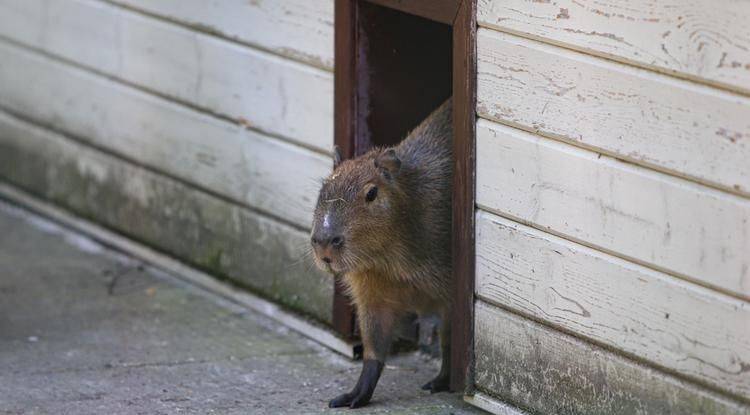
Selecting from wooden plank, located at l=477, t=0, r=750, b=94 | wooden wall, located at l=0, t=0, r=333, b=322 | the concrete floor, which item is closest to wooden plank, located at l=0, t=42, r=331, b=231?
wooden wall, located at l=0, t=0, r=333, b=322

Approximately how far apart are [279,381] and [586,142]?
1.48m

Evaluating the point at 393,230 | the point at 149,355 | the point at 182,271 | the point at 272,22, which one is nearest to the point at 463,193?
the point at 393,230

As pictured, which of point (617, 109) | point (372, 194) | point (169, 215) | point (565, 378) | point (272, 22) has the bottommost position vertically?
point (169, 215)

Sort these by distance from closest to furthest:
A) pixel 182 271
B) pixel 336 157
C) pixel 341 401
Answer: pixel 341 401 < pixel 336 157 < pixel 182 271

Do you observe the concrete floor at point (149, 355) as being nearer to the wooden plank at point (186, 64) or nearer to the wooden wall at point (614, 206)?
the wooden wall at point (614, 206)

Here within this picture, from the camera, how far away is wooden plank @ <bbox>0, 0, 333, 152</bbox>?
16.7 ft

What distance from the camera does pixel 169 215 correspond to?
5.94m

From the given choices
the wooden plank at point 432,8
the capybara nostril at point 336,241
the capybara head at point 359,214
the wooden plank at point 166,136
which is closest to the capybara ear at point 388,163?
the capybara head at point 359,214

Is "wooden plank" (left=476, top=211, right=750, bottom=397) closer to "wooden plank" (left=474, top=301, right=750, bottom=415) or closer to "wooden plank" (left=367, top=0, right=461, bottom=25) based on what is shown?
"wooden plank" (left=474, top=301, right=750, bottom=415)

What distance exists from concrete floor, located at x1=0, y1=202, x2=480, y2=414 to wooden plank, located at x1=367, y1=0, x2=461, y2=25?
1.23m

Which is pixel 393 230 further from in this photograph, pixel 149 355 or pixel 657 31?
pixel 657 31

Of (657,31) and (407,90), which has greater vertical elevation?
(657,31)

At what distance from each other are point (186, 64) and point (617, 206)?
7.95ft

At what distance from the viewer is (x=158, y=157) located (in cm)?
595
